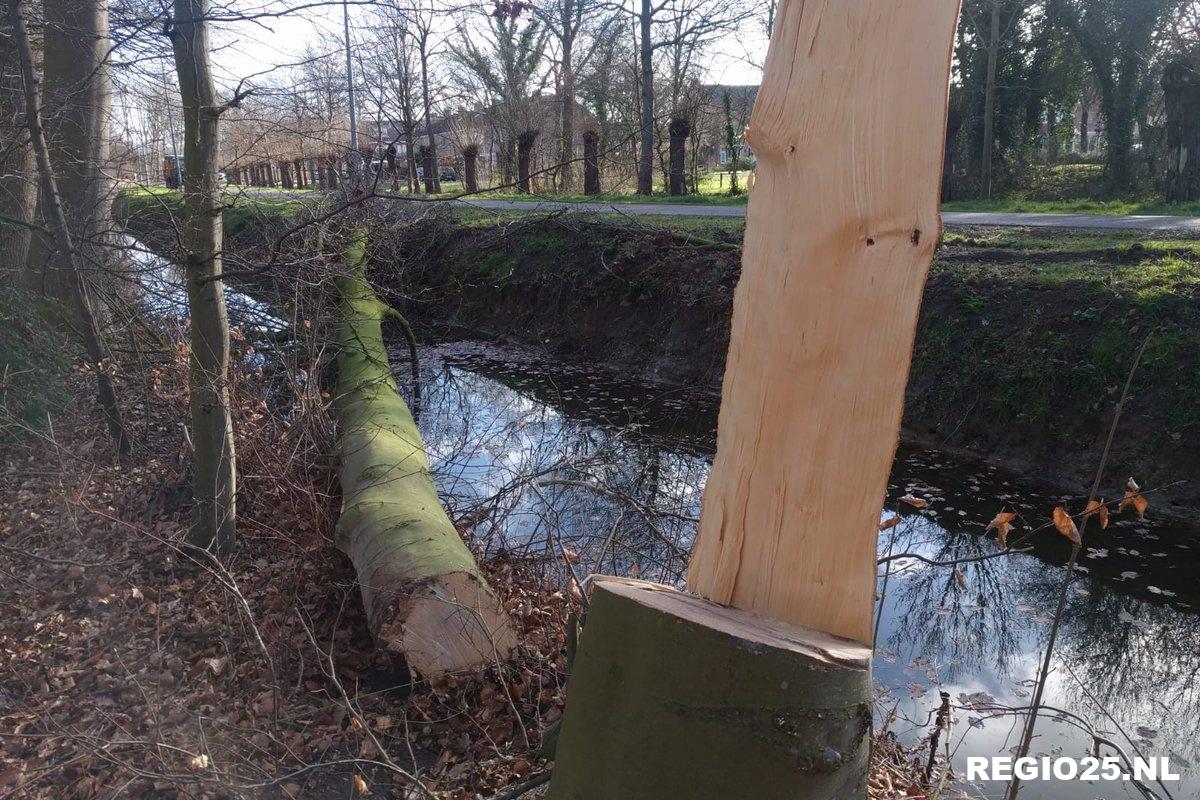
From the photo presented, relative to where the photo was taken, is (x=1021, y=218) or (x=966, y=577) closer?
(x=966, y=577)

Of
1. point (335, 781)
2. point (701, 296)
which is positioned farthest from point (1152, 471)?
point (335, 781)

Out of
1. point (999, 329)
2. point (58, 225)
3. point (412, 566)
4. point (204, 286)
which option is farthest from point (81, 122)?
point (999, 329)

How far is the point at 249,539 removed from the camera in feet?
16.3

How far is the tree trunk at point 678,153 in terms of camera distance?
Result: 67.9ft

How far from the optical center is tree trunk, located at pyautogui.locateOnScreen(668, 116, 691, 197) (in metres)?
20.7

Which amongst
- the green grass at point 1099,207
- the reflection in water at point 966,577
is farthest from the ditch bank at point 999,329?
the green grass at point 1099,207

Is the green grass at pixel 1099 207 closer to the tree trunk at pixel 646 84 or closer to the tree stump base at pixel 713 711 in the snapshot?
the tree trunk at pixel 646 84

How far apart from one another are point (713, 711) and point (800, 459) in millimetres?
435

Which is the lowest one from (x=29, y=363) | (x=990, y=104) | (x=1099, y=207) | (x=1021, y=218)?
(x=29, y=363)

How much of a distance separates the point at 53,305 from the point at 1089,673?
316 inches

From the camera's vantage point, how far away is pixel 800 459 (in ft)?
4.66

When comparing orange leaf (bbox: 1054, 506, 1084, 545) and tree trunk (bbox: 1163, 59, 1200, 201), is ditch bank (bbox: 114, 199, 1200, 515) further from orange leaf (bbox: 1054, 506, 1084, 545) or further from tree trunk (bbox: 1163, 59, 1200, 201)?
tree trunk (bbox: 1163, 59, 1200, 201)

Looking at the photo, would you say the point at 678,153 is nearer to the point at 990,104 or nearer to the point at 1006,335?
the point at 990,104

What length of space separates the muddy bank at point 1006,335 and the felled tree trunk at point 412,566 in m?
2.87
